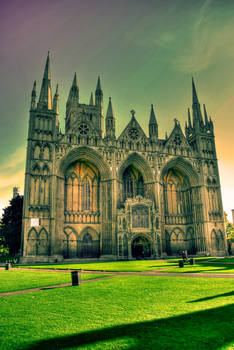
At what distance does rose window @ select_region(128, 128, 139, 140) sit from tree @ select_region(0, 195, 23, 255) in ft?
82.3

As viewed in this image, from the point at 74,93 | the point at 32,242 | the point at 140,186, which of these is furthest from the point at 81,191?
the point at 74,93

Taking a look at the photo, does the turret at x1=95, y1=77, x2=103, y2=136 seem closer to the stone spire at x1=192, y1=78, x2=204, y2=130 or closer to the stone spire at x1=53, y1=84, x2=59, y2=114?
the stone spire at x1=53, y1=84, x2=59, y2=114

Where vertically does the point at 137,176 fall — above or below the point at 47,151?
below

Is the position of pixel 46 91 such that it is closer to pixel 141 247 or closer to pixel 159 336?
pixel 141 247

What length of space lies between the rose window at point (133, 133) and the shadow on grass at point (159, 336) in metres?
43.3

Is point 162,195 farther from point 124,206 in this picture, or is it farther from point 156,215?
point 124,206

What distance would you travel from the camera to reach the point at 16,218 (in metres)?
50.2

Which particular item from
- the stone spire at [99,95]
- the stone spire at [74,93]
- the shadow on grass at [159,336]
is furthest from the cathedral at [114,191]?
the shadow on grass at [159,336]

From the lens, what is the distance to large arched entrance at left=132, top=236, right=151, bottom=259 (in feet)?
144

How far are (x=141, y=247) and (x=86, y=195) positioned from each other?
43.2 feet

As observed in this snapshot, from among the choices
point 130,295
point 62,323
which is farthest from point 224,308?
point 62,323

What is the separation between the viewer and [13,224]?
50.0 m

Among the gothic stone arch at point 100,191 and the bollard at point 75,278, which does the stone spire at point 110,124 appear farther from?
the bollard at point 75,278

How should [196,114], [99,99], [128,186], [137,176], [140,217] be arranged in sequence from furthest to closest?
[99,99]
[196,114]
[137,176]
[128,186]
[140,217]
